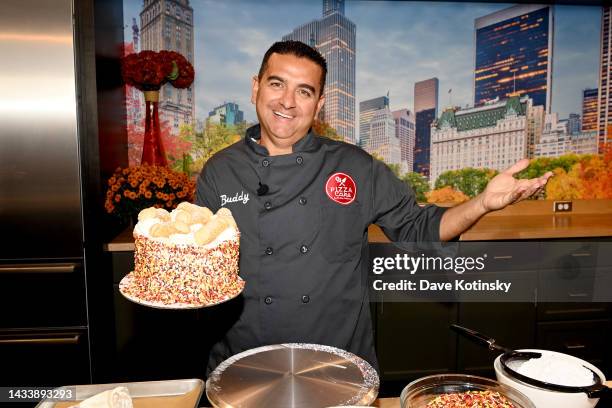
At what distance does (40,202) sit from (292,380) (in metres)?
2.08

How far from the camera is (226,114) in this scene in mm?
3191

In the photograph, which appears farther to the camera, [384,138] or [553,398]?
[384,138]

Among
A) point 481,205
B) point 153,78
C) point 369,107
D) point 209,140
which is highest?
point 153,78

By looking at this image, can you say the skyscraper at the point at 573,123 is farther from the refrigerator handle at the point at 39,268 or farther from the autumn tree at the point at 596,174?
the refrigerator handle at the point at 39,268

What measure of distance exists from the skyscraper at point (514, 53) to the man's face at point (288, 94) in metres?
2.08

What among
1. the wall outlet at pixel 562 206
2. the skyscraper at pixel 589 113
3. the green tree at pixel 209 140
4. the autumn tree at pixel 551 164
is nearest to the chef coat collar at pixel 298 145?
the green tree at pixel 209 140

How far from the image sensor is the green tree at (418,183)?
337 cm

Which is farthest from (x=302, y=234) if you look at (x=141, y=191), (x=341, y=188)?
(x=141, y=191)

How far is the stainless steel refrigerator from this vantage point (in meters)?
2.43

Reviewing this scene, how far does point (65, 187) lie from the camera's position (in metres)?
2.48

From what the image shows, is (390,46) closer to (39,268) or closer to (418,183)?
(418,183)

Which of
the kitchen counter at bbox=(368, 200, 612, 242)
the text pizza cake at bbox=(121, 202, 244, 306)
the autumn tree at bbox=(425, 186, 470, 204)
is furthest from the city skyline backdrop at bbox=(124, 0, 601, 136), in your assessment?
A: the text pizza cake at bbox=(121, 202, 244, 306)

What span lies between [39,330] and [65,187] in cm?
76

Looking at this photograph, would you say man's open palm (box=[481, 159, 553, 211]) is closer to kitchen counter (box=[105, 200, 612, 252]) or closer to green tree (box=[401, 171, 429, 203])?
kitchen counter (box=[105, 200, 612, 252])
